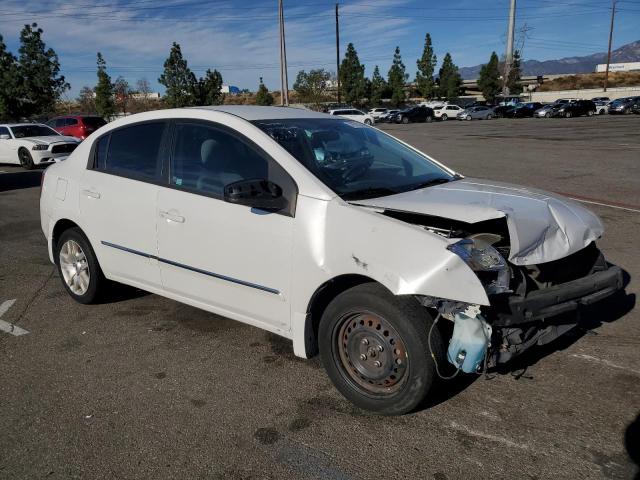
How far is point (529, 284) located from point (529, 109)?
51567 mm

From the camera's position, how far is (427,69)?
7825 cm

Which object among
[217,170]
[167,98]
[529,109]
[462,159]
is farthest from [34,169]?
[529,109]

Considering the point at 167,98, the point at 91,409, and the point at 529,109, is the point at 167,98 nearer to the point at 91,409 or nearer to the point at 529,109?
the point at 529,109

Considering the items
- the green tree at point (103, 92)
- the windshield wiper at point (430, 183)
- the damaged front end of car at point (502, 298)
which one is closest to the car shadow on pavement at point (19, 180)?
the windshield wiper at point (430, 183)

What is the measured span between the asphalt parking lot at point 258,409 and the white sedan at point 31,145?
13216mm

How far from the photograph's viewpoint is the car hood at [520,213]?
296 cm

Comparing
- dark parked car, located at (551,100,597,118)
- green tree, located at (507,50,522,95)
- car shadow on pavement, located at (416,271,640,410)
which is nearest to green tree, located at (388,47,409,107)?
green tree, located at (507,50,522,95)

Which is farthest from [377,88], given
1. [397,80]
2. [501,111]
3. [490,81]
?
[501,111]

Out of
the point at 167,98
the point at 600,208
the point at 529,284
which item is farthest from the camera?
the point at 167,98

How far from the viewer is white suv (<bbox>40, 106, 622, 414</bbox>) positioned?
284cm

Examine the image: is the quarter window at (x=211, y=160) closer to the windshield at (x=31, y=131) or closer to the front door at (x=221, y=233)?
the front door at (x=221, y=233)

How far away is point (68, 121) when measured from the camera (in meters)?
22.8

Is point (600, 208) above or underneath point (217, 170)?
underneath

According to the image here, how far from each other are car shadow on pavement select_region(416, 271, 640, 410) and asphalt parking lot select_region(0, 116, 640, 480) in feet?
0.05
